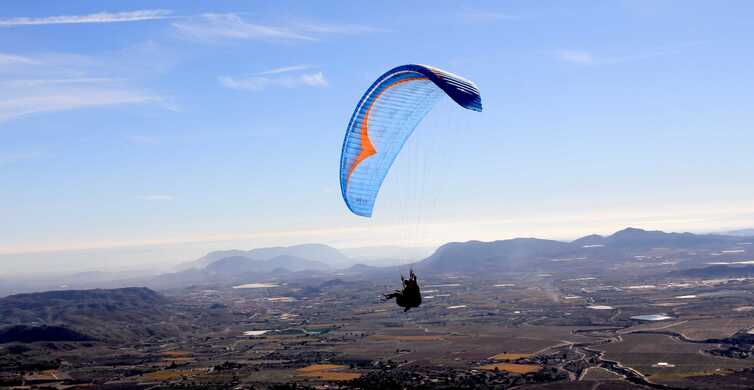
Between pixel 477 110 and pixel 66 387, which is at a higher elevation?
pixel 477 110

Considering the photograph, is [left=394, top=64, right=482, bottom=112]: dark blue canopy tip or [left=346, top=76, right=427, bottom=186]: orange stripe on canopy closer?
[left=394, top=64, right=482, bottom=112]: dark blue canopy tip

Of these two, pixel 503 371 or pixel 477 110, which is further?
pixel 503 371

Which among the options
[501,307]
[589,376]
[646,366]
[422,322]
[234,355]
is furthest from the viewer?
[501,307]

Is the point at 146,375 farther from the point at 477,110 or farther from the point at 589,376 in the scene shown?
the point at 477,110

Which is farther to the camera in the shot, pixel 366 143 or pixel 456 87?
pixel 366 143

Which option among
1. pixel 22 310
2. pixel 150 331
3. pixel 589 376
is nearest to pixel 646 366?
pixel 589 376

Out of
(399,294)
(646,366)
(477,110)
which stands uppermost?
(477,110)

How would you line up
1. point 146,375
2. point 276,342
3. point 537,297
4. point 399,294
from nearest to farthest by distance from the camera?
point 399,294, point 146,375, point 276,342, point 537,297

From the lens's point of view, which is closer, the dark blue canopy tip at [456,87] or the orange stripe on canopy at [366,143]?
the dark blue canopy tip at [456,87]
